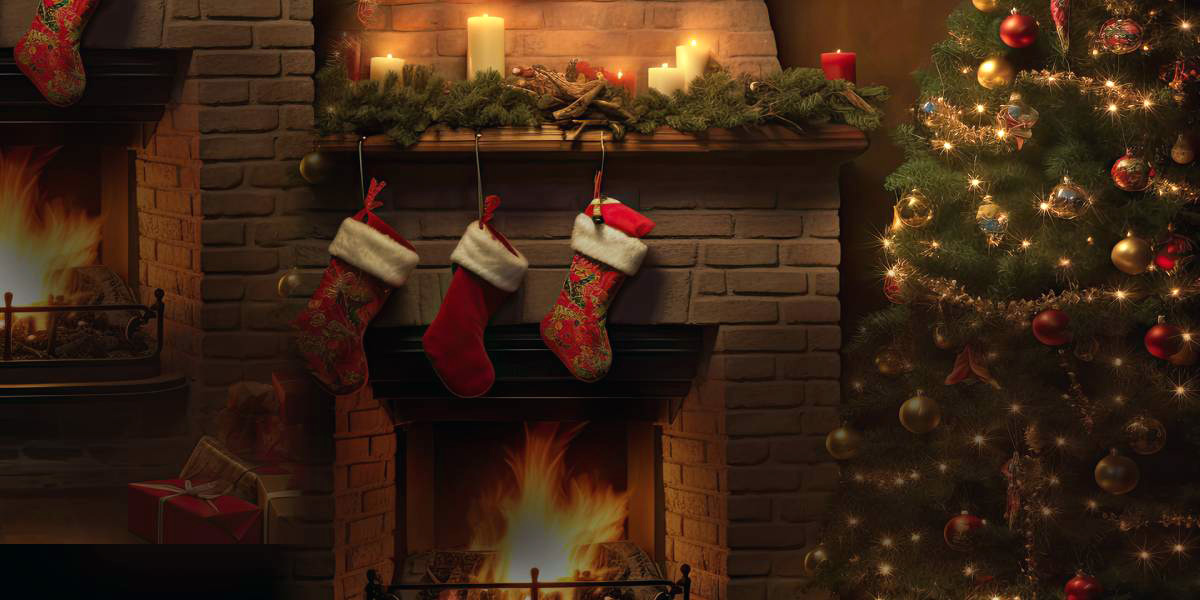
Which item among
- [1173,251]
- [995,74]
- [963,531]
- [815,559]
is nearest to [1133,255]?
[1173,251]

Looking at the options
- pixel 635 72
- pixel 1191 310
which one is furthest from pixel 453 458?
pixel 1191 310

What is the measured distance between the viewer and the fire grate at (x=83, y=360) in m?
2.82

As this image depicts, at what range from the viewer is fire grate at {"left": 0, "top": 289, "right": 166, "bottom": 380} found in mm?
2816

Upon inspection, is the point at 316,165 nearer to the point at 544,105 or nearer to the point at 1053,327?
the point at 544,105

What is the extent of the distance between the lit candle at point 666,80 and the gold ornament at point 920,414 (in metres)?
0.99

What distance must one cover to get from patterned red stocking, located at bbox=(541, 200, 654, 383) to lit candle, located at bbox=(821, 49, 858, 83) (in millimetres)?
618

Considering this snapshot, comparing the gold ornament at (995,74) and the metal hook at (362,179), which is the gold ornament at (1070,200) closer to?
the gold ornament at (995,74)

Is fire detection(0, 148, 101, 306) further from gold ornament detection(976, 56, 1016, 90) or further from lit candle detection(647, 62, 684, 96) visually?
gold ornament detection(976, 56, 1016, 90)

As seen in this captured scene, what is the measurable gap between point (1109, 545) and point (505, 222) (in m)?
1.70

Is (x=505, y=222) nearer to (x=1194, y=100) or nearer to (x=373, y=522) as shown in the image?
(x=373, y=522)

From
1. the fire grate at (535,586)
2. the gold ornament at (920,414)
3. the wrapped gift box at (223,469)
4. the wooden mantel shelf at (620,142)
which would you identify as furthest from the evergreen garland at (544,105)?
the fire grate at (535,586)

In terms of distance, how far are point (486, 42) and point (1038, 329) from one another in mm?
1529

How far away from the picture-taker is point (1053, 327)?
8.04 ft

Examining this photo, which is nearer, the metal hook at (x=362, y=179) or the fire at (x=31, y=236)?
the metal hook at (x=362, y=179)
